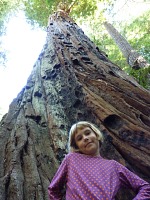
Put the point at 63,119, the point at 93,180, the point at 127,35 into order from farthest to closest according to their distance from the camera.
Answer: the point at 127,35
the point at 63,119
the point at 93,180

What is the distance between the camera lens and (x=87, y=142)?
2846mm

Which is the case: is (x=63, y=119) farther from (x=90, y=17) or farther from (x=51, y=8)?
(x=90, y=17)

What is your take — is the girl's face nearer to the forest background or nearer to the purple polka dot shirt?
the purple polka dot shirt

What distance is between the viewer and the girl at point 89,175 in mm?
2334

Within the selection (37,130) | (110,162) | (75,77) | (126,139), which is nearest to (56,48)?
(75,77)

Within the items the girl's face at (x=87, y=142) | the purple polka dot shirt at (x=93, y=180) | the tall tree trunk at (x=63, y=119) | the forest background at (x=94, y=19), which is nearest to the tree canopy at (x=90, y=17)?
the forest background at (x=94, y=19)

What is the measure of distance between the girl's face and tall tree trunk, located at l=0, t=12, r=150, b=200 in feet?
1.94

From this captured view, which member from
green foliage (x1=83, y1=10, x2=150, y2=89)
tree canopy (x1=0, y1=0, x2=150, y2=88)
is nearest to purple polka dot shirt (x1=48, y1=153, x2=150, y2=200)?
tree canopy (x1=0, y1=0, x2=150, y2=88)

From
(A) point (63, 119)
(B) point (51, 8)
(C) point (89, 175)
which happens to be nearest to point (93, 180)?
(C) point (89, 175)

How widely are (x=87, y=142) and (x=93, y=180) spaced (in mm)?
491

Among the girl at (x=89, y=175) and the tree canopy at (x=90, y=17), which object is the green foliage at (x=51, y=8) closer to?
the tree canopy at (x=90, y=17)

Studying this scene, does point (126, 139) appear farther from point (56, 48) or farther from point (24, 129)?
point (56, 48)

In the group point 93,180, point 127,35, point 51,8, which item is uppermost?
point 51,8

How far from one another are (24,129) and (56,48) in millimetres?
3216
